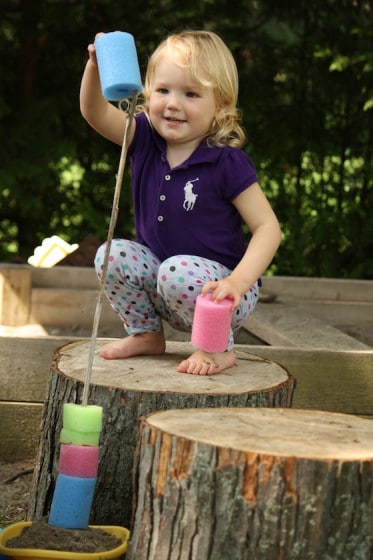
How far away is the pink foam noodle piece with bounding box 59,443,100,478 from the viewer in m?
2.40

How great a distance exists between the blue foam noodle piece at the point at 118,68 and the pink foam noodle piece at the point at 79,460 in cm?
84

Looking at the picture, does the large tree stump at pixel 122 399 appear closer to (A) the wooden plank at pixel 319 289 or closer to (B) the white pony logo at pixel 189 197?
(B) the white pony logo at pixel 189 197

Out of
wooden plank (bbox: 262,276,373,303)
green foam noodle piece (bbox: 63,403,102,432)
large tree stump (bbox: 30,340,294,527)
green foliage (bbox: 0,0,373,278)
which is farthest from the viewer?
green foliage (bbox: 0,0,373,278)

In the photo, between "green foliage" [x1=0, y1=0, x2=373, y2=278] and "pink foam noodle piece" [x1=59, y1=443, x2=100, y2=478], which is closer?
"pink foam noodle piece" [x1=59, y1=443, x2=100, y2=478]

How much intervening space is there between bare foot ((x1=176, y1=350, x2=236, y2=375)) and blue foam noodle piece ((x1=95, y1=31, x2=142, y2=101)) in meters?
0.76

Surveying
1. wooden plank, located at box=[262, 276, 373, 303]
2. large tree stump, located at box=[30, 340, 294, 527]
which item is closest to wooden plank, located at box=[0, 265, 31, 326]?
wooden plank, located at box=[262, 276, 373, 303]

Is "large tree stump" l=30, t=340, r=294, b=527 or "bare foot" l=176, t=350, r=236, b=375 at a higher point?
"bare foot" l=176, t=350, r=236, b=375

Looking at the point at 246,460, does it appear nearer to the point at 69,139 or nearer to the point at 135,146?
the point at 135,146

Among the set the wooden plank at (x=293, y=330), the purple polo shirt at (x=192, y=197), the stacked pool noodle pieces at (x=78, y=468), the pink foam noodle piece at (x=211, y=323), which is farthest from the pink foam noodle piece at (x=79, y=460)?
the wooden plank at (x=293, y=330)

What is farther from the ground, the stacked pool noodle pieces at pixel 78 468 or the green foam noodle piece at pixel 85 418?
the green foam noodle piece at pixel 85 418

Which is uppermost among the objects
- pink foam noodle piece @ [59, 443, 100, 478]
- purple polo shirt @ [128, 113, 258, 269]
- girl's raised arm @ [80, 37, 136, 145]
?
girl's raised arm @ [80, 37, 136, 145]

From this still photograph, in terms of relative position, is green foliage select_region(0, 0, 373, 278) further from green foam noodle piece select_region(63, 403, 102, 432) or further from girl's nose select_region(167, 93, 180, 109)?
green foam noodle piece select_region(63, 403, 102, 432)

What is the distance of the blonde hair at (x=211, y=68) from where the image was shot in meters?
2.88

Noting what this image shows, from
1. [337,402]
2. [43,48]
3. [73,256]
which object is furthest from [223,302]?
[43,48]
